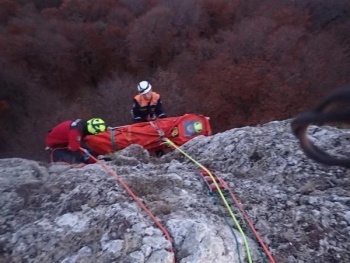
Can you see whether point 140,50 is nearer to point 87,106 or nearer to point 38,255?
point 87,106

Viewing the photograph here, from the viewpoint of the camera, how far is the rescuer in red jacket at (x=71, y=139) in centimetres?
723

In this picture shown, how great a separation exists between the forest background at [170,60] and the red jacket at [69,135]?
7.98 meters

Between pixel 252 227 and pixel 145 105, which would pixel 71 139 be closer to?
pixel 145 105

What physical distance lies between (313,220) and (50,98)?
56.4ft

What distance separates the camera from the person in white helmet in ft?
27.4

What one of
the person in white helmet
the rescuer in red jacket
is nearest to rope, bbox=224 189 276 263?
the rescuer in red jacket

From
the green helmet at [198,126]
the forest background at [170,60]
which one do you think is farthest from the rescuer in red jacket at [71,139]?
the forest background at [170,60]

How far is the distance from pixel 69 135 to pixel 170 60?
1598 centimetres

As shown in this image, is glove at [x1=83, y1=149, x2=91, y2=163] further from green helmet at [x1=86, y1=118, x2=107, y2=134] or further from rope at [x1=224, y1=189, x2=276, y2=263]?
rope at [x1=224, y1=189, x2=276, y2=263]

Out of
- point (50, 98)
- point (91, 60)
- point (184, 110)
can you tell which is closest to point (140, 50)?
point (91, 60)

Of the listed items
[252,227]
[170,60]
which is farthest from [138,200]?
[170,60]

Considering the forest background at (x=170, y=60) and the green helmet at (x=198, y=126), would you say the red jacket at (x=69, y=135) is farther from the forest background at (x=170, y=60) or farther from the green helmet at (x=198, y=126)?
the forest background at (x=170, y=60)

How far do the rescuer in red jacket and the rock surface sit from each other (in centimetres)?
130

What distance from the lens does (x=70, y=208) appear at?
189 inches
